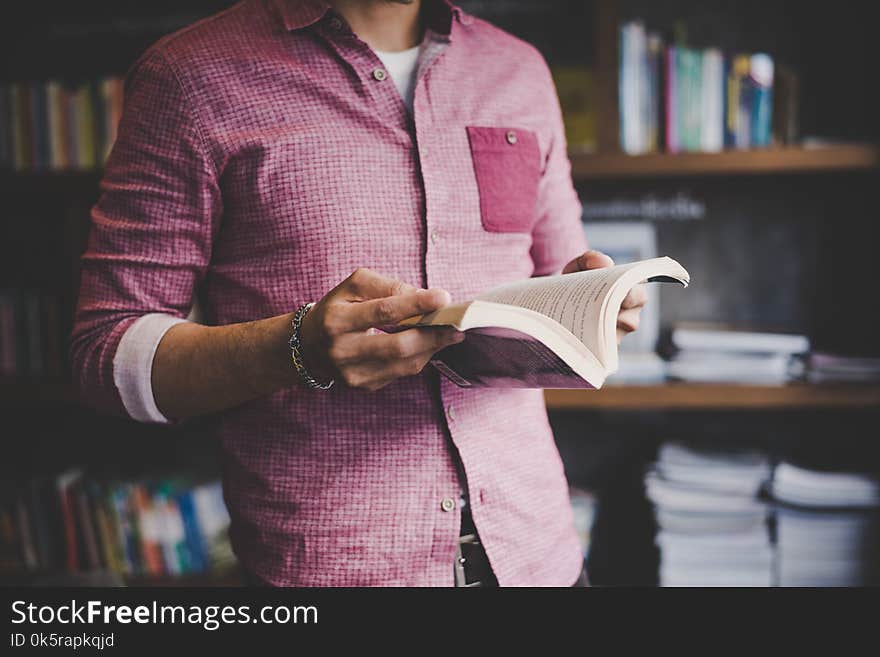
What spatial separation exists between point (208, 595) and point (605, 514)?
1373 millimetres

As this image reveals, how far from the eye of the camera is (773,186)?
6.26ft

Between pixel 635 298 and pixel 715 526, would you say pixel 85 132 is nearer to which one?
pixel 635 298

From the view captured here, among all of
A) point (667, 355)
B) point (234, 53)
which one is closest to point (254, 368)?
point (234, 53)

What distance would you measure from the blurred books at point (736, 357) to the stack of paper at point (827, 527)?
0.21 meters

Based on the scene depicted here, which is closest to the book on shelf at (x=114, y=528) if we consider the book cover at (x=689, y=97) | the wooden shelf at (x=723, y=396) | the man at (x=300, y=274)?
the wooden shelf at (x=723, y=396)

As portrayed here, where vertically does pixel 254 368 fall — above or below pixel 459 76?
below

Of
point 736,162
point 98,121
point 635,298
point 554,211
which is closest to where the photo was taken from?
point 635,298

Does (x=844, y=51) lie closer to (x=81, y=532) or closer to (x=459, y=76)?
(x=459, y=76)

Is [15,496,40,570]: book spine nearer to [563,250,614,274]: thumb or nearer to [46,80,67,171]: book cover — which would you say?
[46,80,67,171]: book cover

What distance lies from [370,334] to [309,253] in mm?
184

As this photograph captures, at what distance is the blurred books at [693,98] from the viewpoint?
1.68 m

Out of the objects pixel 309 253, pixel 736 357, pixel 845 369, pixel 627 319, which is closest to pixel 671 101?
pixel 736 357

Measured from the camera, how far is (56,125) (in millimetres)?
1808

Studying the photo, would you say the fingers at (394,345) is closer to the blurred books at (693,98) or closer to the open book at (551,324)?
the open book at (551,324)
